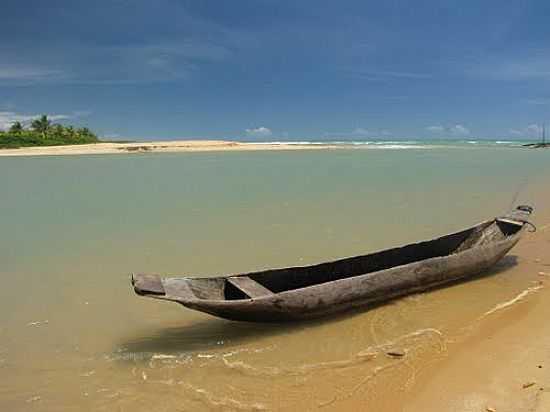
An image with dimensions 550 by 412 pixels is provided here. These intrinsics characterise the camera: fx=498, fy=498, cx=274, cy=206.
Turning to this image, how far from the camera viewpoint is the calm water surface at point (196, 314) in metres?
4.25

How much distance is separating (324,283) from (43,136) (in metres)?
58.3

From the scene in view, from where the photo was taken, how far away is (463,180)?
2012cm

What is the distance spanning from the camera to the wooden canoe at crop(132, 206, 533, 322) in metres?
4.71

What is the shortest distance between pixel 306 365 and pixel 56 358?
244cm

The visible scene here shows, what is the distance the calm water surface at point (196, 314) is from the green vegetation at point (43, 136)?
144 ft

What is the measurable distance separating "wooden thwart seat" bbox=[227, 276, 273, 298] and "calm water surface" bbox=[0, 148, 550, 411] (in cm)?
37

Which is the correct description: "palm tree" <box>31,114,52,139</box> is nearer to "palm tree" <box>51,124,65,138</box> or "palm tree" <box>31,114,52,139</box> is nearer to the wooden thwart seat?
"palm tree" <box>51,124,65,138</box>

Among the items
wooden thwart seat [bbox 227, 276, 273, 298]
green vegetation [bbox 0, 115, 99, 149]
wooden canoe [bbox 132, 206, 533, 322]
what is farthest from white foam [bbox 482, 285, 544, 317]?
green vegetation [bbox 0, 115, 99, 149]

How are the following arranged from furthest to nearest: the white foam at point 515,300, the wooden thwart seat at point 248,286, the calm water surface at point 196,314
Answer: the white foam at point 515,300, the wooden thwart seat at point 248,286, the calm water surface at point 196,314

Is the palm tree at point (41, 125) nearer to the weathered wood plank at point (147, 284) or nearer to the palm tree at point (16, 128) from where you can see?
the palm tree at point (16, 128)

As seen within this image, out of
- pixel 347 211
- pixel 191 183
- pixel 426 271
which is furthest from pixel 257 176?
pixel 426 271

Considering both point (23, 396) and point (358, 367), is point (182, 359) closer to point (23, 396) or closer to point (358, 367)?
point (23, 396)

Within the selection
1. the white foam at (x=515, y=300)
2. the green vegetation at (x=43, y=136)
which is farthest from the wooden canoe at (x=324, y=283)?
the green vegetation at (x=43, y=136)

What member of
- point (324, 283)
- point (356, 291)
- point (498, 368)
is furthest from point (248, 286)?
point (498, 368)
